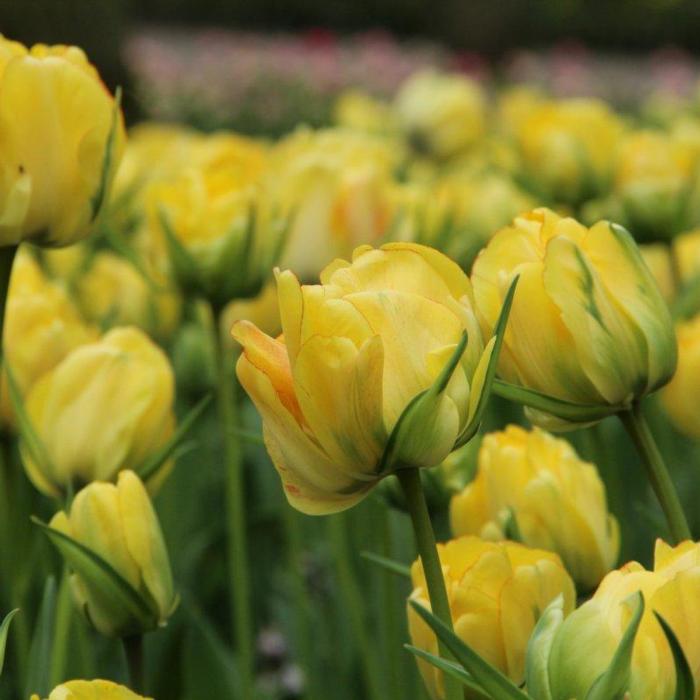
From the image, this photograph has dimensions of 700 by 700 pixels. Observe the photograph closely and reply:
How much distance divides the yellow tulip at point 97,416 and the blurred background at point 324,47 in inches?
132

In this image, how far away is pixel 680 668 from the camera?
0.48 m

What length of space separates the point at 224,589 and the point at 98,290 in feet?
1.18

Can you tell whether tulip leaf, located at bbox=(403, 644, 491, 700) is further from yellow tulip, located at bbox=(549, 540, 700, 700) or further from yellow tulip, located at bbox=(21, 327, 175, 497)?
yellow tulip, located at bbox=(21, 327, 175, 497)

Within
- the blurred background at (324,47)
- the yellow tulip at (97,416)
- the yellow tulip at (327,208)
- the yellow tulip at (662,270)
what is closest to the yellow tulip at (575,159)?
the yellow tulip at (662,270)

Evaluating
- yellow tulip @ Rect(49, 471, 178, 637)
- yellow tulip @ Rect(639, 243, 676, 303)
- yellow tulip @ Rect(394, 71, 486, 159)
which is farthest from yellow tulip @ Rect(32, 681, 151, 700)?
yellow tulip @ Rect(394, 71, 486, 159)

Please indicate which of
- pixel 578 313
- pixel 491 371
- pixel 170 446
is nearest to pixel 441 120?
pixel 170 446

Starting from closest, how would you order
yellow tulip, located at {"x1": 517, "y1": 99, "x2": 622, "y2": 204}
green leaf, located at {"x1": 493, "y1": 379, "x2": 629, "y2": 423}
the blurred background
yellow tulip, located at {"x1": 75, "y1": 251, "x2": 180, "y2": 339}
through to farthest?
green leaf, located at {"x1": 493, "y1": 379, "x2": 629, "y2": 423}
yellow tulip, located at {"x1": 75, "y1": 251, "x2": 180, "y2": 339}
yellow tulip, located at {"x1": 517, "y1": 99, "x2": 622, "y2": 204}
the blurred background

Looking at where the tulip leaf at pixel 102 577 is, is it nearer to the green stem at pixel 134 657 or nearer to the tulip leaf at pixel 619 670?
the green stem at pixel 134 657

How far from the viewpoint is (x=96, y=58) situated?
424 centimetres

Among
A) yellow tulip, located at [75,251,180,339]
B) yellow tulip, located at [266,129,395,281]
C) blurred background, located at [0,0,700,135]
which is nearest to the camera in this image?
yellow tulip, located at [266,129,395,281]

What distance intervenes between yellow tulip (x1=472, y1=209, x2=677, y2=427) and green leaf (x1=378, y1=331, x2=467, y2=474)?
10 centimetres

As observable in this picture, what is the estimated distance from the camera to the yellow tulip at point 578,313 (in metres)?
0.65

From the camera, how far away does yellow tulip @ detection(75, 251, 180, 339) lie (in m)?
1.54

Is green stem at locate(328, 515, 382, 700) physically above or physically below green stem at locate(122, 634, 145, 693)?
below
